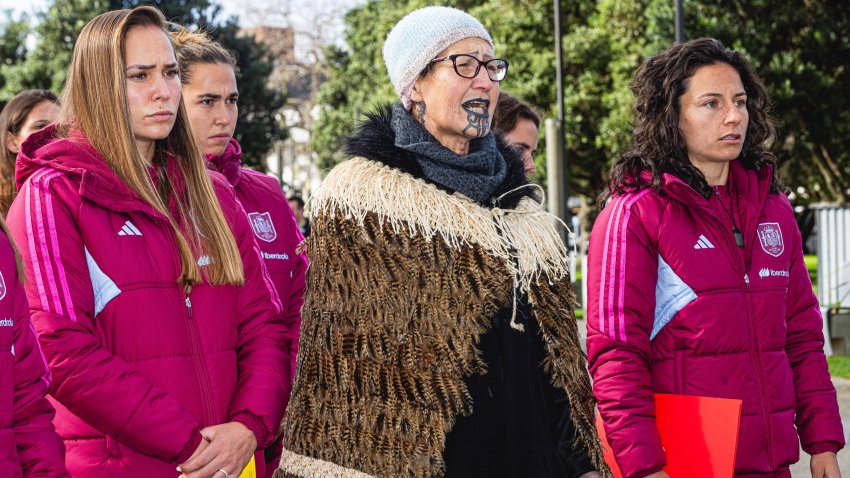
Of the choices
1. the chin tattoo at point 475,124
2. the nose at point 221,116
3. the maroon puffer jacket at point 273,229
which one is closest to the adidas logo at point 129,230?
the chin tattoo at point 475,124

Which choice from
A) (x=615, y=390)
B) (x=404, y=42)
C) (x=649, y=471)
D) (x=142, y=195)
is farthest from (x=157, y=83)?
(x=649, y=471)

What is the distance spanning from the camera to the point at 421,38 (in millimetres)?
3107

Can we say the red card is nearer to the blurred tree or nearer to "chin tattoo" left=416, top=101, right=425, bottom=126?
"chin tattoo" left=416, top=101, right=425, bottom=126

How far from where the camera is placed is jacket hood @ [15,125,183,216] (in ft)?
9.94

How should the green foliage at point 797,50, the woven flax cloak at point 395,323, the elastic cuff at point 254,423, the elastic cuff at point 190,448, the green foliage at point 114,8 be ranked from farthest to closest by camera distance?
the green foliage at point 114,8, the green foliage at point 797,50, the elastic cuff at point 254,423, the elastic cuff at point 190,448, the woven flax cloak at point 395,323

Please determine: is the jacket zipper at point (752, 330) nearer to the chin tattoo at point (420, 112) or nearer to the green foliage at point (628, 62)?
the chin tattoo at point (420, 112)

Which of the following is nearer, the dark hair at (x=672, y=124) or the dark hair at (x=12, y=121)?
the dark hair at (x=672, y=124)

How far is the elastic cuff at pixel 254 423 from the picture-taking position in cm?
315

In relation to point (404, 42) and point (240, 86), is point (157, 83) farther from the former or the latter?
point (240, 86)

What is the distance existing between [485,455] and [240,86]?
80.2 feet

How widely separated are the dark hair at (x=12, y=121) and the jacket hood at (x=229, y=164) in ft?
3.10

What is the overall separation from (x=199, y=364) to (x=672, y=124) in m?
1.85

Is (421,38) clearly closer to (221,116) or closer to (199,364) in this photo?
(199,364)

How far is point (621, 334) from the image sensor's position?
3484mm
